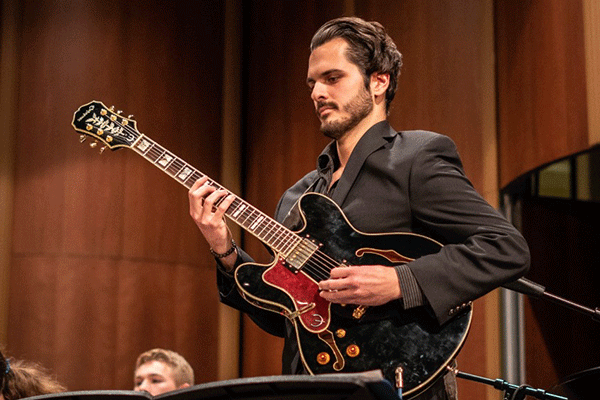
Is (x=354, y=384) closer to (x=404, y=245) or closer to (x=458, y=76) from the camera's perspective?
(x=404, y=245)

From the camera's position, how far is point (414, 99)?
16.6 ft

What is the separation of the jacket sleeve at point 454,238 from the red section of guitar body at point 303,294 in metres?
0.27

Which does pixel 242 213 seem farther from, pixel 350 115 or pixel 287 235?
pixel 350 115

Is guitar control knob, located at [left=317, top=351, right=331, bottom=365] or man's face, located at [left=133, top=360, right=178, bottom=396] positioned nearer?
guitar control knob, located at [left=317, top=351, right=331, bottom=365]

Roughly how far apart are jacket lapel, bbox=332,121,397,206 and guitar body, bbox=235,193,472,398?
0.10 meters

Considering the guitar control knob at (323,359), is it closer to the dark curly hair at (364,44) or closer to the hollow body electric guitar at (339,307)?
the hollow body electric guitar at (339,307)

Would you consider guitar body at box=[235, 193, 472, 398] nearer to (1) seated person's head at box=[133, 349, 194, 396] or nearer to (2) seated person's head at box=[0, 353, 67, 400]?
(2) seated person's head at box=[0, 353, 67, 400]

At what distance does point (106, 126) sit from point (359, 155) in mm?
844

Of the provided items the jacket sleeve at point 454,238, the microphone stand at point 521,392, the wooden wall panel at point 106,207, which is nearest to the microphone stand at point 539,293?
the jacket sleeve at point 454,238

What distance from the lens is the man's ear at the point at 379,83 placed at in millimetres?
2662

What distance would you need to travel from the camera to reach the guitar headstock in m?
2.73

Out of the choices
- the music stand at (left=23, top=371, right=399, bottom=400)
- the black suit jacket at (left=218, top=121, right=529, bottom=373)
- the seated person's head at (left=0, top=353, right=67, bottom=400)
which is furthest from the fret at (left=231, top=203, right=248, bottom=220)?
the seated person's head at (left=0, top=353, right=67, bottom=400)

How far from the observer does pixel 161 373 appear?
4676 millimetres

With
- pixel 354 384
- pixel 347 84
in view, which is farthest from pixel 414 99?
pixel 354 384
